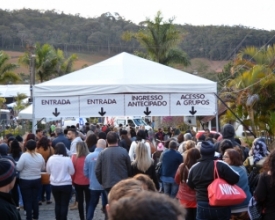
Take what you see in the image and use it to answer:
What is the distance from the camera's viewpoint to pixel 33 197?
10953 mm

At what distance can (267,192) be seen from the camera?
20.4 ft

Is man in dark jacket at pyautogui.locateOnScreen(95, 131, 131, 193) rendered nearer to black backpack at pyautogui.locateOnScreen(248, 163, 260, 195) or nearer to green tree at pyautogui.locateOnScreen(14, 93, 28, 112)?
black backpack at pyautogui.locateOnScreen(248, 163, 260, 195)

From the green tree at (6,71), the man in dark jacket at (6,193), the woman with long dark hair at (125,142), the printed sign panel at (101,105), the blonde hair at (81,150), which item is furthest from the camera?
the green tree at (6,71)

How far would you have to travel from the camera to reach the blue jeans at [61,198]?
34.1 feet

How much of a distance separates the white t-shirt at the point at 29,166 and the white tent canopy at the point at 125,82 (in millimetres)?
3955

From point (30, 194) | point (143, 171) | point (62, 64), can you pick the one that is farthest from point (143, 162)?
point (62, 64)

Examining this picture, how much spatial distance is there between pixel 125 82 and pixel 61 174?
14.7 feet

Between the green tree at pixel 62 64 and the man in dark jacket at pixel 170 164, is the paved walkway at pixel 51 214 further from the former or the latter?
the green tree at pixel 62 64

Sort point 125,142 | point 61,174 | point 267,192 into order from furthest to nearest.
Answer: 1. point 125,142
2. point 61,174
3. point 267,192

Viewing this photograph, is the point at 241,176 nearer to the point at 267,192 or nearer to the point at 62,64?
the point at 267,192

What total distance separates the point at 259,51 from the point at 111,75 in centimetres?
959

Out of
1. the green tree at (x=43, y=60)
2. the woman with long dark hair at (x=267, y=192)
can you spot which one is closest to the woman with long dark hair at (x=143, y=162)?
the woman with long dark hair at (x=267, y=192)

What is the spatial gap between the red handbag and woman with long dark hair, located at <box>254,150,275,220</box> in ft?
2.92

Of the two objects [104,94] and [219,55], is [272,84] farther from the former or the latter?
[219,55]
